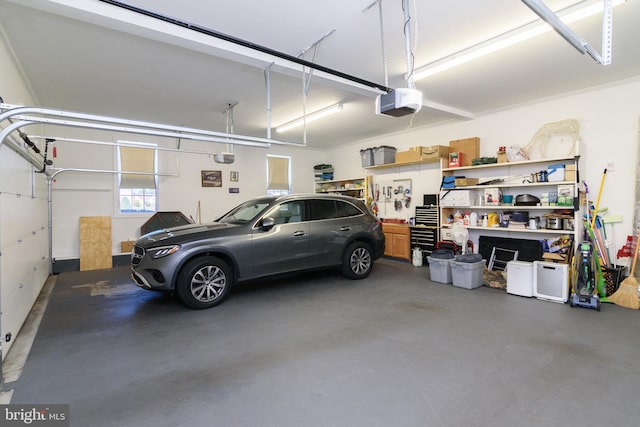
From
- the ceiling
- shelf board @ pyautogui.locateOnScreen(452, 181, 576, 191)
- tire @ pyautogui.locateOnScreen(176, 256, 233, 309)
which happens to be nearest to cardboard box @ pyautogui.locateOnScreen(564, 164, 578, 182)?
shelf board @ pyautogui.locateOnScreen(452, 181, 576, 191)

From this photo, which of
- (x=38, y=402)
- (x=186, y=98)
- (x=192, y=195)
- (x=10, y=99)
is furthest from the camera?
(x=192, y=195)

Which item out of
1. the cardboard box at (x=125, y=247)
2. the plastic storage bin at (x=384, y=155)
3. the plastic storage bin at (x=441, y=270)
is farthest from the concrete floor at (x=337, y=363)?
the plastic storage bin at (x=384, y=155)

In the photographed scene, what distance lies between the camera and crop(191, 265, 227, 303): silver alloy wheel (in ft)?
12.6

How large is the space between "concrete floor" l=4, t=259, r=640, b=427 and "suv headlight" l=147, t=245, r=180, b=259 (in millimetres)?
709

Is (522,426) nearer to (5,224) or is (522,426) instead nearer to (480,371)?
(480,371)

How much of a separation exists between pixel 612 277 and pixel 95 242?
8883 mm

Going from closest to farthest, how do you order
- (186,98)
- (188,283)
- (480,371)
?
(480,371), (188,283), (186,98)

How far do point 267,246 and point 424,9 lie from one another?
129 inches

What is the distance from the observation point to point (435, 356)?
103 inches

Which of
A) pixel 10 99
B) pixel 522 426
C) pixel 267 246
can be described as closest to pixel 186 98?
pixel 10 99

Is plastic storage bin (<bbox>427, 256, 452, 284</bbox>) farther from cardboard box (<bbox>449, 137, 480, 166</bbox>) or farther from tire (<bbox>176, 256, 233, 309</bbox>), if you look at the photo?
tire (<bbox>176, 256, 233, 309</bbox>)

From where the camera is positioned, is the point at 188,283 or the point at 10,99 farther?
the point at 188,283

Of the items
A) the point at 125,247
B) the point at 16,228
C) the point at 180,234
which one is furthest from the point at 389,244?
the point at 16,228

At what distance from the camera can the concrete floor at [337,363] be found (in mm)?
1915
